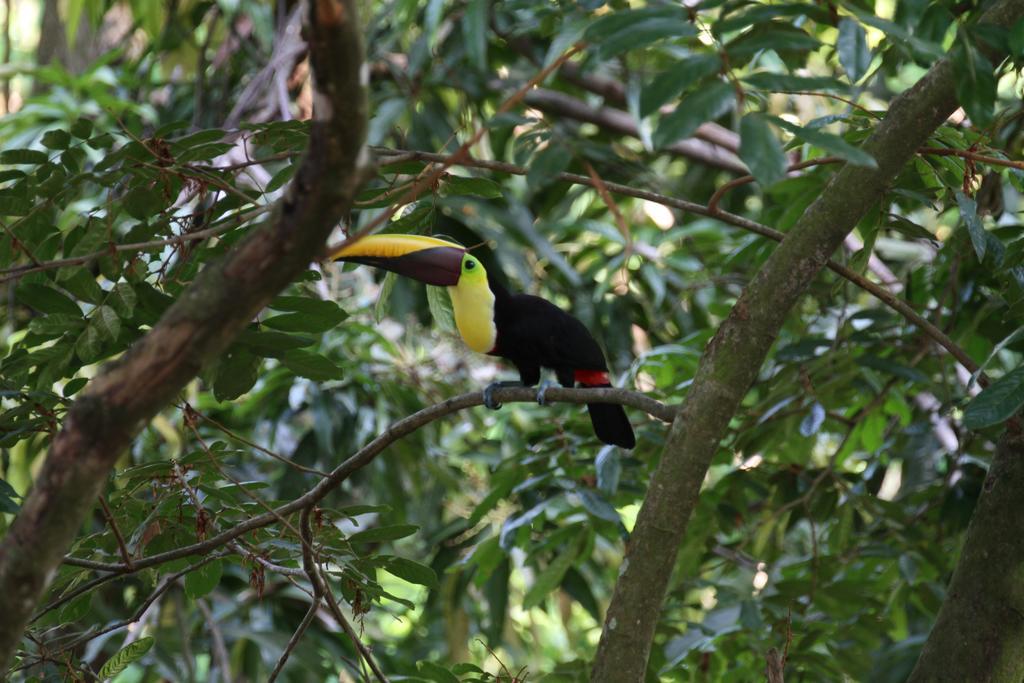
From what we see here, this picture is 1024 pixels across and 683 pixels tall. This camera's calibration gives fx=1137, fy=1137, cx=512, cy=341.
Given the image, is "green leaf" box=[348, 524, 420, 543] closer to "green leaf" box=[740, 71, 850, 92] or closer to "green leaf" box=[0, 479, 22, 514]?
"green leaf" box=[0, 479, 22, 514]

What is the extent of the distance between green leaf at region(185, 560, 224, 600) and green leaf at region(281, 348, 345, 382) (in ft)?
1.45

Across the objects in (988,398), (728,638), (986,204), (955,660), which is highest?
(986,204)

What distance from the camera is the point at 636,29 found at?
158cm

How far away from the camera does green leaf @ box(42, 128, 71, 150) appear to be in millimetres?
2275

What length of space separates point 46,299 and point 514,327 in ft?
4.74

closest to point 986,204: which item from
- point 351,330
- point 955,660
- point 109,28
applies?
point 955,660

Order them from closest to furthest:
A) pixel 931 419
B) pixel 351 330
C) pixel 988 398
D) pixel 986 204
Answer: pixel 988 398, pixel 986 204, pixel 931 419, pixel 351 330

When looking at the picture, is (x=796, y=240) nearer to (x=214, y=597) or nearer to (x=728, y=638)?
(x=728, y=638)

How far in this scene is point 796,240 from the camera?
2.23 metres

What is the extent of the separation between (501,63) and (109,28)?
342 centimetres

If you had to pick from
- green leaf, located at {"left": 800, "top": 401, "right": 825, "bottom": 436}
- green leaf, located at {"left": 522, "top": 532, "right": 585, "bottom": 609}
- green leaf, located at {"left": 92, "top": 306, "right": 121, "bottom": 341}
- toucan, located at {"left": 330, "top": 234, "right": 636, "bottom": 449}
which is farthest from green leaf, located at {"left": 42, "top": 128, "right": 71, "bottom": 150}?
green leaf, located at {"left": 800, "top": 401, "right": 825, "bottom": 436}

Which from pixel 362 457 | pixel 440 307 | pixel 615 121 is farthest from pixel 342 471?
pixel 615 121

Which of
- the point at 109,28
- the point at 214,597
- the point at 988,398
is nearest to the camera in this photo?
the point at 988,398

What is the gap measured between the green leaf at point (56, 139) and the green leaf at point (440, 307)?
945mm
